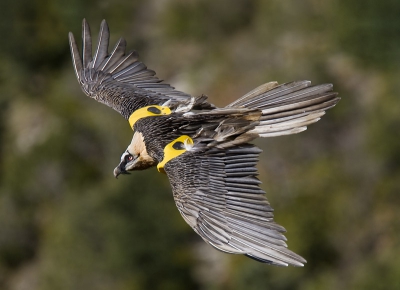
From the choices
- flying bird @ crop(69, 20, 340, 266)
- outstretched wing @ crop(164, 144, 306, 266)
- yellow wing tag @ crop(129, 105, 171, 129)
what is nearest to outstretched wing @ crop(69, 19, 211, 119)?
flying bird @ crop(69, 20, 340, 266)

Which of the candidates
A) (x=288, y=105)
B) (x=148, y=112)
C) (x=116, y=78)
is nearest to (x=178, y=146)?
(x=148, y=112)

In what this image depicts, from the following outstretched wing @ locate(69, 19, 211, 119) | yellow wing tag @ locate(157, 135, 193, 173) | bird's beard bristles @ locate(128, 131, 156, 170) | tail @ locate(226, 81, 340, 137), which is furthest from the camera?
outstretched wing @ locate(69, 19, 211, 119)

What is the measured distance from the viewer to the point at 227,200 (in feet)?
29.5

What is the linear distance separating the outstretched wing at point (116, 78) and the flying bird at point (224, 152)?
0.14 meters

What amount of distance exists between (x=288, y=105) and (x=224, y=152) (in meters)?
0.99

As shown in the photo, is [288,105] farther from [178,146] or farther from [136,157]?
[136,157]

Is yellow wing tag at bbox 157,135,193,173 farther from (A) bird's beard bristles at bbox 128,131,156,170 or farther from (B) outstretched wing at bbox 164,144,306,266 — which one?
(A) bird's beard bristles at bbox 128,131,156,170

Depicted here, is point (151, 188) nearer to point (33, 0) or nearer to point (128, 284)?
point (128, 284)

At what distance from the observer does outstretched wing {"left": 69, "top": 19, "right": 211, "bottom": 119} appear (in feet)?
36.7

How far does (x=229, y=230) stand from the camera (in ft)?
28.4

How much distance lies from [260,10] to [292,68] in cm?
1263

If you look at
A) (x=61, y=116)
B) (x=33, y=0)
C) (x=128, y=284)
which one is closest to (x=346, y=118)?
(x=128, y=284)

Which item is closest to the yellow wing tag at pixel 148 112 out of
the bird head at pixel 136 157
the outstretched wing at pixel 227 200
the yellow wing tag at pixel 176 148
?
the bird head at pixel 136 157

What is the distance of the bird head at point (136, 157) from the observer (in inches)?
400
